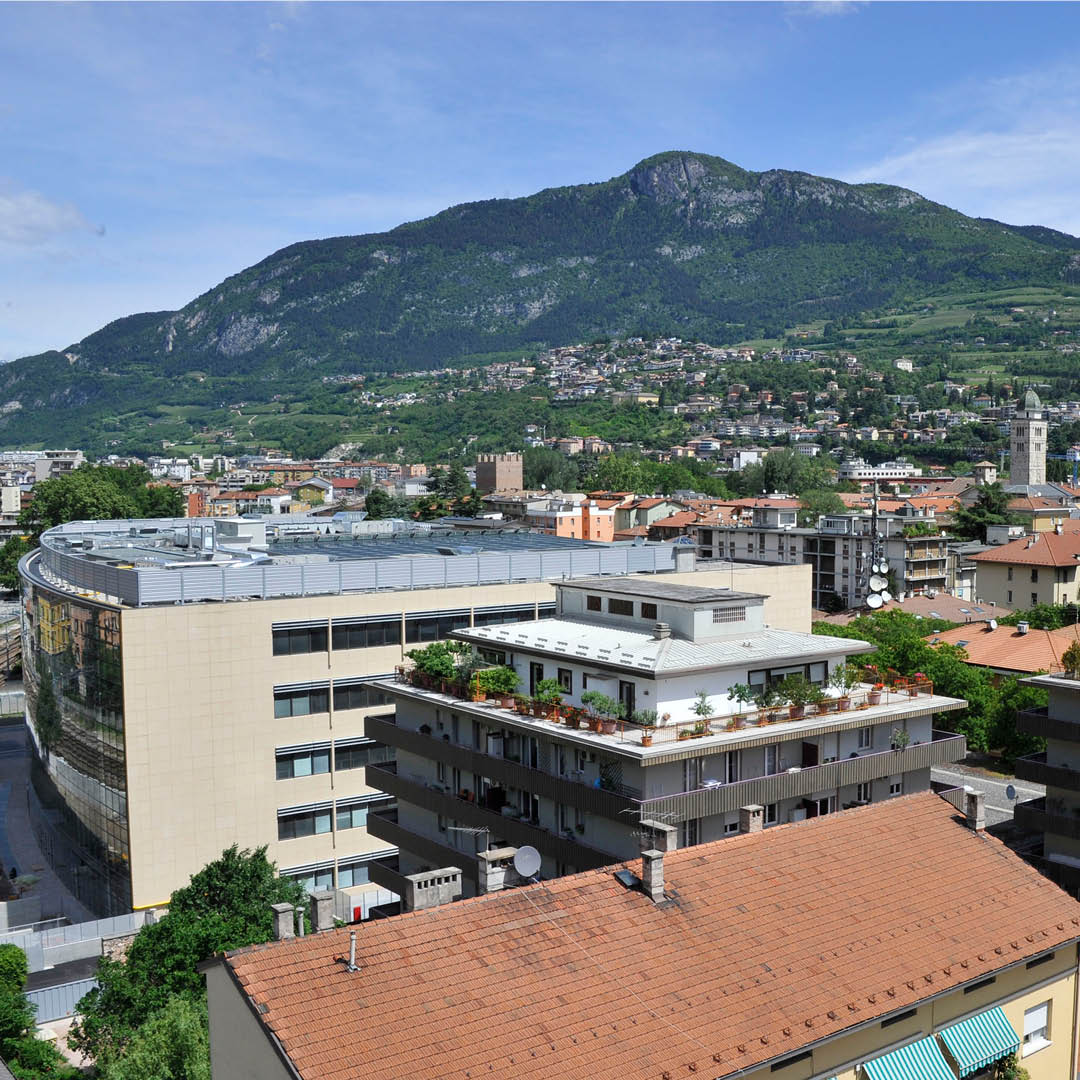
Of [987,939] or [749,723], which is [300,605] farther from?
[987,939]

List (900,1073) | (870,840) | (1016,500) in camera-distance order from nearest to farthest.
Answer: (900,1073), (870,840), (1016,500)

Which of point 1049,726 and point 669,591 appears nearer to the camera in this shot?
point 1049,726

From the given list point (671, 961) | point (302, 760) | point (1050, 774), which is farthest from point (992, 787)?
point (671, 961)

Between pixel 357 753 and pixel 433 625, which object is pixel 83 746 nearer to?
pixel 357 753

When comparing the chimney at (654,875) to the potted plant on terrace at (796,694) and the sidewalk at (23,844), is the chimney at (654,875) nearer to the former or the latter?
the potted plant on terrace at (796,694)

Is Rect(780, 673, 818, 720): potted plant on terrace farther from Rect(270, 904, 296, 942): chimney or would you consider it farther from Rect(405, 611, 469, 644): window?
Rect(405, 611, 469, 644): window

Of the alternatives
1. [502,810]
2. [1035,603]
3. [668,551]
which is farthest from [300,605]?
[1035,603]

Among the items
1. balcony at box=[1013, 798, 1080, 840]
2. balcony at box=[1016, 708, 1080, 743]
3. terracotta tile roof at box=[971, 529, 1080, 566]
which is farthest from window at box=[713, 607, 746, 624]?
terracotta tile roof at box=[971, 529, 1080, 566]

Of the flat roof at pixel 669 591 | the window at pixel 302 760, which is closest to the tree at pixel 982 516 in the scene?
the flat roof at pixel 669 591
